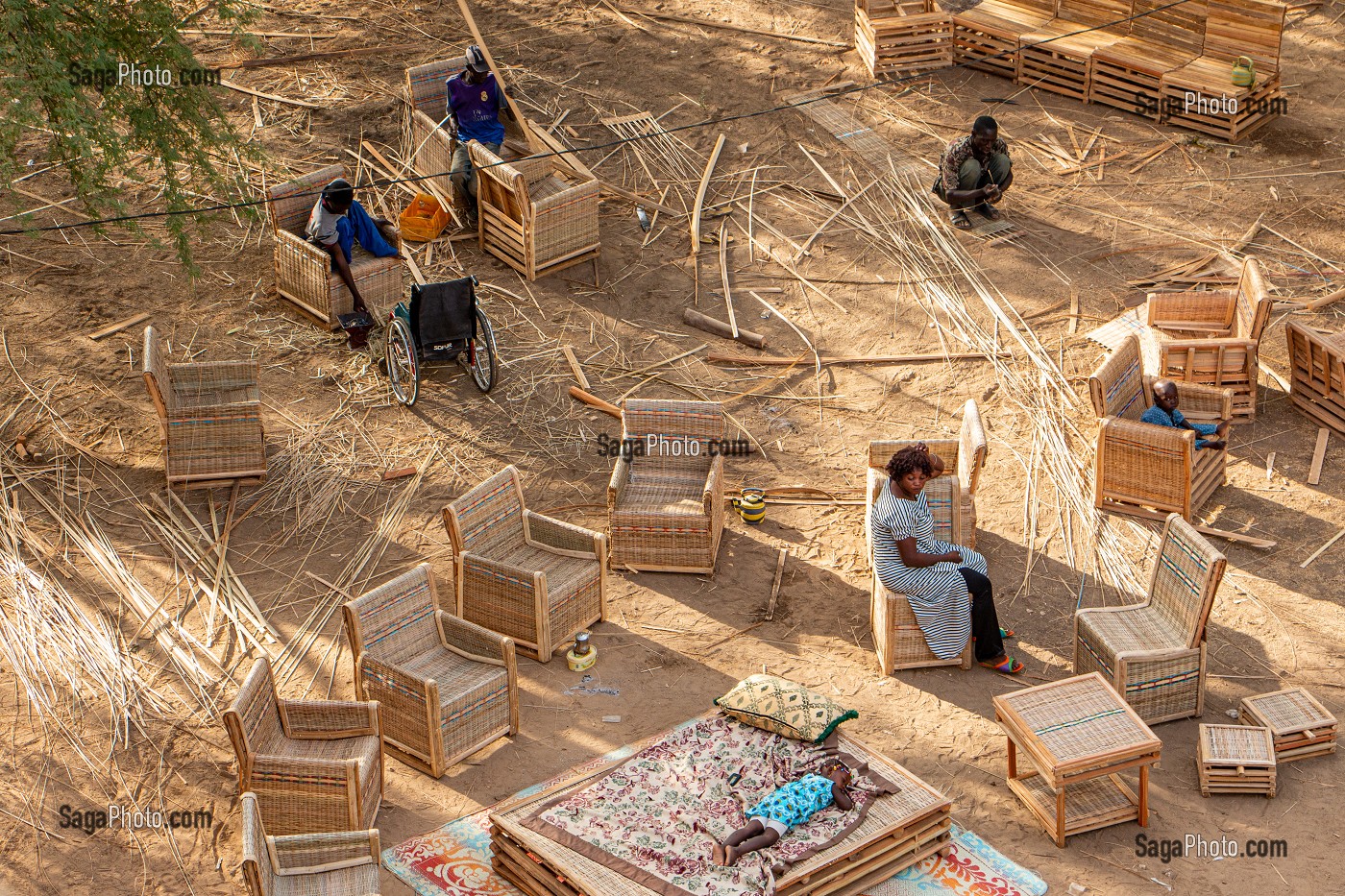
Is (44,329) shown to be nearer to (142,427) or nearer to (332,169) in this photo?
(142,427)

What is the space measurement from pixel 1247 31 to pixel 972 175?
12.7 feet

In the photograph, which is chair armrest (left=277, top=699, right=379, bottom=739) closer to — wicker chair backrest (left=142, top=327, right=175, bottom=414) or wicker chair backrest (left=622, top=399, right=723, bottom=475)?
wicker chair backrest (left=622, top=399, right=723, bottom=475)

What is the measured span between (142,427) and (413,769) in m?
4.69

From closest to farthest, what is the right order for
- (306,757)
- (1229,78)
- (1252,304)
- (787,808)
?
(787,808)
(306,757)
(1252,304)
(1229,78)

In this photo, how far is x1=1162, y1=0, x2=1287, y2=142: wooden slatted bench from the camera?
15328 millimetres

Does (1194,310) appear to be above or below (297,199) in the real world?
below

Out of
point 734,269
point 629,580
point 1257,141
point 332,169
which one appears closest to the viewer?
point 629,580

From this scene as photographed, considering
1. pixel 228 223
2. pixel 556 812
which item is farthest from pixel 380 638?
pixel 228 223

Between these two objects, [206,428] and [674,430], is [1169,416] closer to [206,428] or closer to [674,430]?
[674,430]

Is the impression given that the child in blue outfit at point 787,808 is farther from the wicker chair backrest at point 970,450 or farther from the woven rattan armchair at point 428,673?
the wicker chair backrest at point 970,450

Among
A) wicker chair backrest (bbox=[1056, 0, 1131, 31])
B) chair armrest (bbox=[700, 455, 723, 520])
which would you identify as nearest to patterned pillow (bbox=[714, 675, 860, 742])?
chair armrest (bbox=[700, 455, 723, 520])

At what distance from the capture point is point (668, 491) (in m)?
10.7

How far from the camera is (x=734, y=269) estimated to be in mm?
14047

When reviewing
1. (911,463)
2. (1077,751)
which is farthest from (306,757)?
(1077,751)
